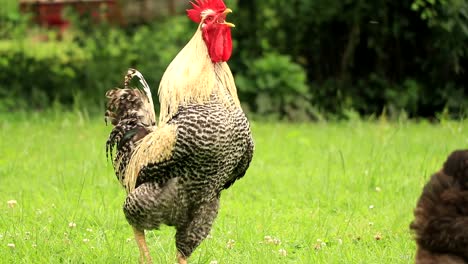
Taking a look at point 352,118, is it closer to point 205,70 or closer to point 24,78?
point 24,78

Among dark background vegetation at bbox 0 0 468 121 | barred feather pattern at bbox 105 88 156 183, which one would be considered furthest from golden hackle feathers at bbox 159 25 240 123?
dark background vegetation at bbox 0 0 468 121

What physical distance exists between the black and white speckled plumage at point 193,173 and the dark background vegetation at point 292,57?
7237mm

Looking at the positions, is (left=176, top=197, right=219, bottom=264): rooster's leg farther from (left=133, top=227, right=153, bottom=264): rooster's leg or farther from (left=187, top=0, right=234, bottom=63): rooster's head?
(left=187, top=0, right=234, bottom=63): rooster's head

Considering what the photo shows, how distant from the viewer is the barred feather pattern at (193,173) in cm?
472

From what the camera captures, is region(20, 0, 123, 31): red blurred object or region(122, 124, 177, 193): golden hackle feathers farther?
region(20, 0, 123, 31): red blurred object

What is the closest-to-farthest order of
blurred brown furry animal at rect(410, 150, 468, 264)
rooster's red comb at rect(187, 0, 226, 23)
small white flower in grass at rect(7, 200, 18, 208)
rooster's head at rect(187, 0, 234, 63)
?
blurred brown furry animal at rect(410, 150, 468, 264) < rooster's head at rect(187, 0, 234, 63) < rooster's red comb at rect(187, 0, 226, 23) < small white flower in grass at rect(7, 200, 18, 208)

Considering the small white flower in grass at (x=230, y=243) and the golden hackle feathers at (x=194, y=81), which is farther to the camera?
the small white flower in grass at (x=230, y=243)

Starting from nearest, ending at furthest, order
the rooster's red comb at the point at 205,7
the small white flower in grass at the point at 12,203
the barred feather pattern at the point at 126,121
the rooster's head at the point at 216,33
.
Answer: the rooster's head at the point at 216,33 < the rooster's red comb at the point at 205,7 < the barred feather pattern at the point at 126,121 < the small white flower in grass at the point at 12,203

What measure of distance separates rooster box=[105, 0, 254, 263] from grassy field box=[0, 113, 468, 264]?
1.67 feet

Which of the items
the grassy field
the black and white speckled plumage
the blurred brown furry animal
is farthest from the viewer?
the grassy field

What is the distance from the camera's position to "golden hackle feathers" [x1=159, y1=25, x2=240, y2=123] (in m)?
4.92

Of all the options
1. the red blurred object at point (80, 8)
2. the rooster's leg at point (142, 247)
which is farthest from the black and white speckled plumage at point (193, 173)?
the red blurred object at point (80, 8)

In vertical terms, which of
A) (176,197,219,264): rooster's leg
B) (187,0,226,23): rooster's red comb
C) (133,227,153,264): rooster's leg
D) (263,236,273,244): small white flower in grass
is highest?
(187,0,226,23): rooster's red comb

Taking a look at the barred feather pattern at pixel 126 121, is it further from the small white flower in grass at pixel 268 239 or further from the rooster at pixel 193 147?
the small white flower in grass at pixel 268 239
